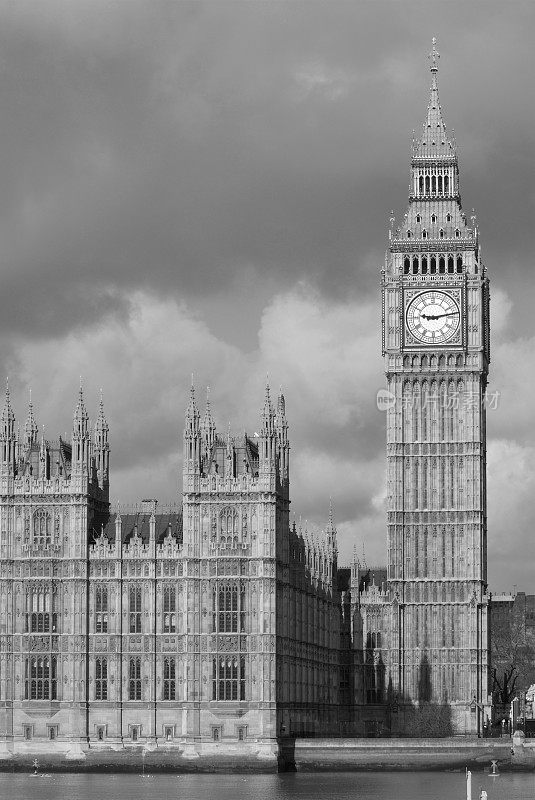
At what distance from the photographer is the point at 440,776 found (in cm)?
15462

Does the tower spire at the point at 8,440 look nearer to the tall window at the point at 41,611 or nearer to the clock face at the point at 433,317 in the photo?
the tall window at the point at 41,611

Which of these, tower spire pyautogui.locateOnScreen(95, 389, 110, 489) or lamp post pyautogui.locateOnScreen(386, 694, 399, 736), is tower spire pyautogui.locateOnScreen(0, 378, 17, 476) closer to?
tower spire pyautogui.locateOnScreen(95, 389, 110, 489)

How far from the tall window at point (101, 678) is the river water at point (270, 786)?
574 cm

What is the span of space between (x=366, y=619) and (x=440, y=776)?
40493 mm

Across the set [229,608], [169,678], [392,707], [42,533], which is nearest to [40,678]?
[169,678]

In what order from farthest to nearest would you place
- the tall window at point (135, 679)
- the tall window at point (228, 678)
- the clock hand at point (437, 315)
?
the clock hand at point (437, 315)
the tall window at point (135, 679)
the tall window at point (228, 678)

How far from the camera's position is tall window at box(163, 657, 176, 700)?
6161 inches

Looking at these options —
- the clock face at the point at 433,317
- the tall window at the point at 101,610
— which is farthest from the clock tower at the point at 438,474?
the tall window at the point at 101,610

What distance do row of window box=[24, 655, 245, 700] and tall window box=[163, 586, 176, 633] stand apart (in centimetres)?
210

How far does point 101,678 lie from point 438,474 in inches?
1662

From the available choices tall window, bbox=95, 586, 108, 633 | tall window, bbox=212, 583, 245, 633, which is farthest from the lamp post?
tall window, bbox=95, 586, 108, 633

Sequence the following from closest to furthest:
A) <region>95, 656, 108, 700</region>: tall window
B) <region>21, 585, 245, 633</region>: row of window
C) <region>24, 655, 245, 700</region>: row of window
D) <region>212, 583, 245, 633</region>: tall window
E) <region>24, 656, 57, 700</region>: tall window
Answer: <region>24, 655, 245, 700</region>: row of window, <region>212, 583, 245, 633</region>: tall window, <region>21, 585, 245, 633</region>: row of window, <region>95, 656, 108, 700</region>: tall window, <region>24, 656, 57, 700</region>: tall window

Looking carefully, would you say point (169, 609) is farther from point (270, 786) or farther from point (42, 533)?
point (270, 786)

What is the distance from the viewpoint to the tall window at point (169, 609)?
15688 cm
